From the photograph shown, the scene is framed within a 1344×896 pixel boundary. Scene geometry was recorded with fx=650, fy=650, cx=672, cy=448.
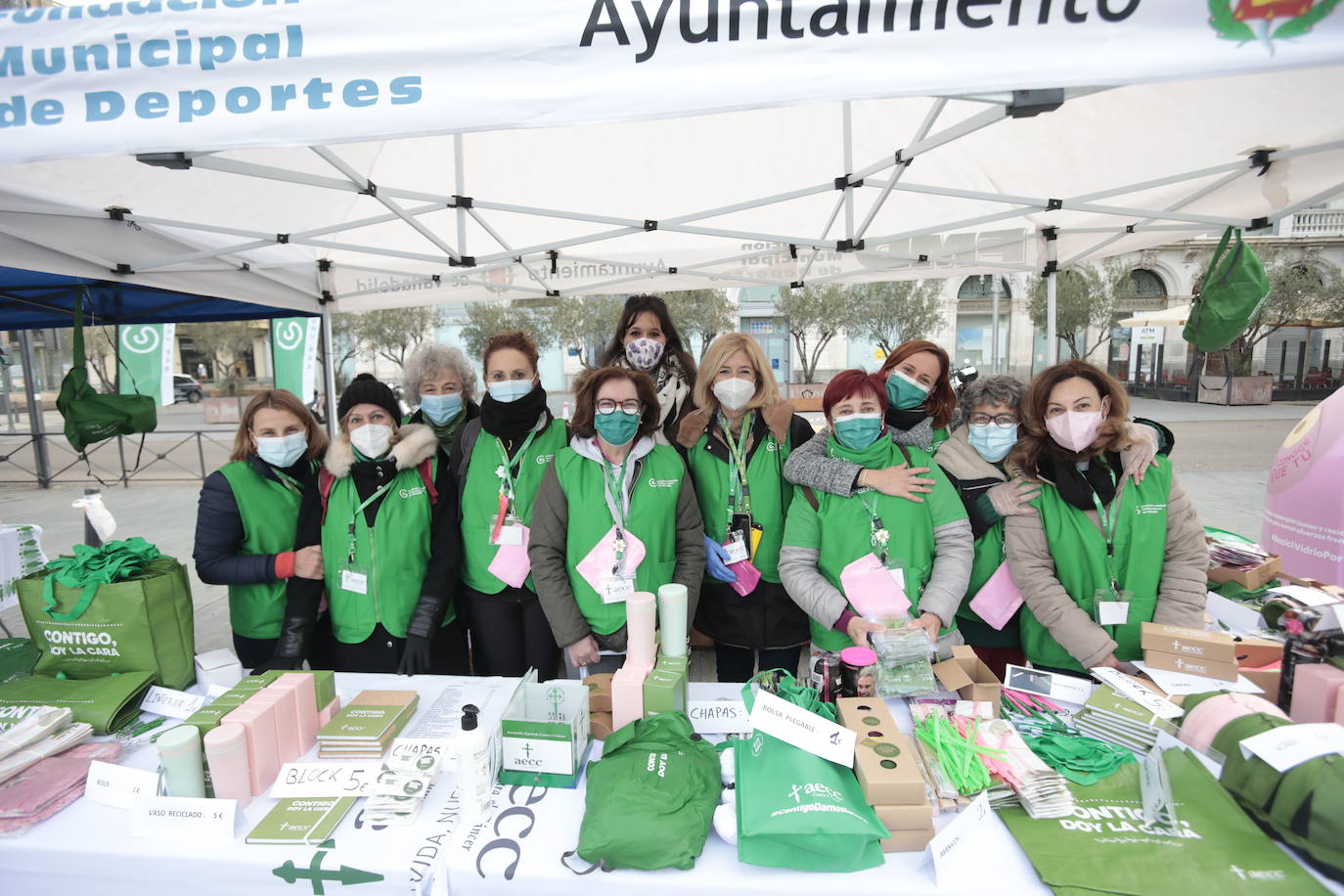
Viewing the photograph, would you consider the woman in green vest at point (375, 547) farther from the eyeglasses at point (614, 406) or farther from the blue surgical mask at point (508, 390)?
the eyeglasses at point (614, 406)

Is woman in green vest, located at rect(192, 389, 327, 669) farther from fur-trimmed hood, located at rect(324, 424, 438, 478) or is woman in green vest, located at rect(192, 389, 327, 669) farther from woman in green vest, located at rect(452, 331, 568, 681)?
woman in green vest, located at rect(452, 331, 568, 681)

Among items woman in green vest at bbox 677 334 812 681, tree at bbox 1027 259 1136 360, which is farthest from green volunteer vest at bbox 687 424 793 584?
tree at bbox 1027 259 1136 360

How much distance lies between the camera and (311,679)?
5.90ft

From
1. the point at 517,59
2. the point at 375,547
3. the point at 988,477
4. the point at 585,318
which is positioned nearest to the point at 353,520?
the point at 375,547

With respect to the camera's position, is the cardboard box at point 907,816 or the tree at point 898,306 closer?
the cardboard box at point 907,816

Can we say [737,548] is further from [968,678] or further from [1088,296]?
[1088,296]

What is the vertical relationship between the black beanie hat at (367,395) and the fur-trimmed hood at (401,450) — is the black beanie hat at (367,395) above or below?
above

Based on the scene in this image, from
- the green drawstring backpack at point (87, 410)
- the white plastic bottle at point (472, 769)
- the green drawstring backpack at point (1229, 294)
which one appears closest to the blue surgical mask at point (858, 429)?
the white plastic bottle at point (472, 769)

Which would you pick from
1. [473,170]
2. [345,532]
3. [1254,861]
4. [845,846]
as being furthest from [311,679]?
[473,170]

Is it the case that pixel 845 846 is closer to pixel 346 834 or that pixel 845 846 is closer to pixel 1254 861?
pixel 1254 861

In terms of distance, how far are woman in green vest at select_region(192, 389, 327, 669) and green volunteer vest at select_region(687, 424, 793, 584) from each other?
1.45 meters

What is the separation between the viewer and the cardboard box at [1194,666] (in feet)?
6.15

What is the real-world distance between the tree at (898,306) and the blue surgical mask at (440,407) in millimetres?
20323

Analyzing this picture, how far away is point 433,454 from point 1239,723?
2.55 m
